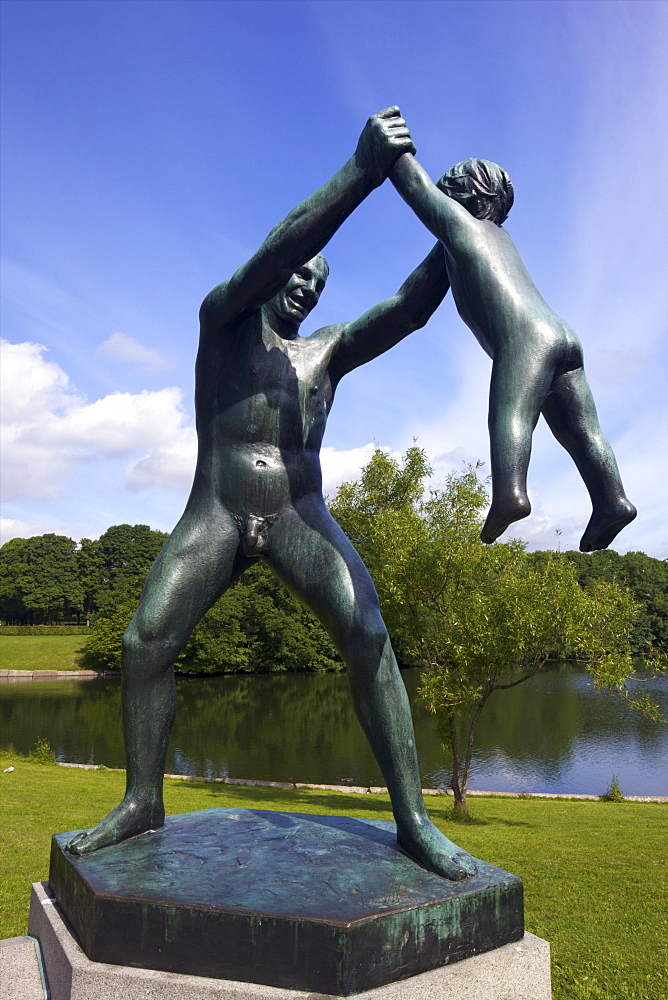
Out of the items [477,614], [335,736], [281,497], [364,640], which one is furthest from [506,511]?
[335,736]

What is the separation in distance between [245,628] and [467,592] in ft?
103

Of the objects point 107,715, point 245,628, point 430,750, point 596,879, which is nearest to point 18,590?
point 245,628

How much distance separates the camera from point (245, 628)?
42125mm

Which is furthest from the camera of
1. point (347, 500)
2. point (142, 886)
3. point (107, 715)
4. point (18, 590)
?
point (18, 590)

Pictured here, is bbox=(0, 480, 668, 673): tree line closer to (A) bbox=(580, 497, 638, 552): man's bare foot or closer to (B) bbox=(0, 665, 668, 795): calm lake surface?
(B) bbox=(0, 665, 668, 795): calm lake surface

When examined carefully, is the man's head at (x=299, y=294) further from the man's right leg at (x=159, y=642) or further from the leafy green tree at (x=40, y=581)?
the leafy green tree at (x=40, y=581)

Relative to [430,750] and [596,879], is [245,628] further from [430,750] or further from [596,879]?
[596,879]

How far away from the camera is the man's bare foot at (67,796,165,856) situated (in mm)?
3021

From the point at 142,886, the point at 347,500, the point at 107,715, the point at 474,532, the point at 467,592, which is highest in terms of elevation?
the point at 347,500

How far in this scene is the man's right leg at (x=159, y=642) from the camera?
317 centimetres

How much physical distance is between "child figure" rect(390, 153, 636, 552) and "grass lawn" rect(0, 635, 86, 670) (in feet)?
150

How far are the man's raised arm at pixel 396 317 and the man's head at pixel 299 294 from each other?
0.24m

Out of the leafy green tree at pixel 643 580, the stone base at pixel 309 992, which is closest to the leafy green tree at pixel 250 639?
the leafy green tree at pixel 643 580

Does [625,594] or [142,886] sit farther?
[625,594]
